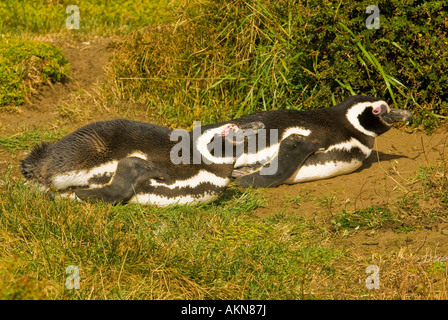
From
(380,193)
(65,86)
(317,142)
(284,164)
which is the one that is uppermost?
(65,86)

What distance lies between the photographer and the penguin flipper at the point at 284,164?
19.4ft

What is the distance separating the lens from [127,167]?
508cm

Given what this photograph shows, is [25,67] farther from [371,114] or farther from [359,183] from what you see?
[359,183]

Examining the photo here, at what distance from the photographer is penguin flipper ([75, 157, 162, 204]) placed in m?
4.98

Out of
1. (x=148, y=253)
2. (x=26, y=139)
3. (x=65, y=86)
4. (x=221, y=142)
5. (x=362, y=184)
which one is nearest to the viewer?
(x=148, y=253)

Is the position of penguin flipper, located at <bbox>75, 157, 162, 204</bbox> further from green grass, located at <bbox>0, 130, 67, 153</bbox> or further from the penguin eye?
the penguin eye

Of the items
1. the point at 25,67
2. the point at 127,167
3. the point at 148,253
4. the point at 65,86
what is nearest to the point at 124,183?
the point at 127,167

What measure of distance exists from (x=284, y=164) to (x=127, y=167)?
1.53 meters

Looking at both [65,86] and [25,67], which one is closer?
[25,67]

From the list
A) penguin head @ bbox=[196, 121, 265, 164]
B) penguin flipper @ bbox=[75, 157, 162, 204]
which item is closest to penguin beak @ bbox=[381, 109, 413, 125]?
penguin head @ bbox=[196, 121, 265, 164]

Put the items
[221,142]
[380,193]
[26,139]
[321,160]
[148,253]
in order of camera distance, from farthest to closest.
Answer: [26,139] < [321,160] < [380,193] < [221,142] < [148,253]

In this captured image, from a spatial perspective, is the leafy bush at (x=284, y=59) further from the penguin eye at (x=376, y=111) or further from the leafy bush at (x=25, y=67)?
the leafy bush at (x=25, y=67)

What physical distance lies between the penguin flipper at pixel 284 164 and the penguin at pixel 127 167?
0.58 meters
